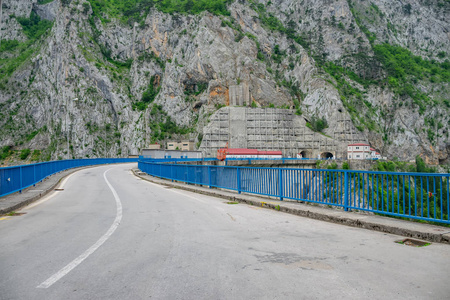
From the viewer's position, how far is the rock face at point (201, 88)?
315 feet

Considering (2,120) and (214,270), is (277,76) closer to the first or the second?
(2,120)

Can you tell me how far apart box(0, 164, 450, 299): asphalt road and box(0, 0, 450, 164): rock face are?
253 feet

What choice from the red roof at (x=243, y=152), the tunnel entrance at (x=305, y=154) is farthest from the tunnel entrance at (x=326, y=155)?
the red roof at (x=243, y=152)

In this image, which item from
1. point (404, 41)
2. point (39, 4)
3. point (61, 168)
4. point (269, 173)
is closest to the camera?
point (269, 173)

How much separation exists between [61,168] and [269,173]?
2919cm

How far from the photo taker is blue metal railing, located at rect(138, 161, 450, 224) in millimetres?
7156

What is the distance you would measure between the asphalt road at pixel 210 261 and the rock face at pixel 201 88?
77.1 meters

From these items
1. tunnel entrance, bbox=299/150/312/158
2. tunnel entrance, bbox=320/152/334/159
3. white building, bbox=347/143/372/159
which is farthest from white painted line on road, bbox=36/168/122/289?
tunnel entrance, bbox=320/152/334/159

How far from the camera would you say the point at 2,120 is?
379ft

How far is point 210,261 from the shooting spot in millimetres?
4906

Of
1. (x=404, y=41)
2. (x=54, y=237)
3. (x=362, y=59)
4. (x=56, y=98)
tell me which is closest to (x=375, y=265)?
(x=54, y=237)

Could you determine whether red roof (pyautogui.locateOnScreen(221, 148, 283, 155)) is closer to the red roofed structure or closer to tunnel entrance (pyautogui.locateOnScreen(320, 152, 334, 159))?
the red roofed structure

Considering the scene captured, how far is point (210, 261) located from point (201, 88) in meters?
99.2

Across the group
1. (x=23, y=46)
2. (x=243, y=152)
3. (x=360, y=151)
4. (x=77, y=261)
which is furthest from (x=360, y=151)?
(x=23, y=46)
